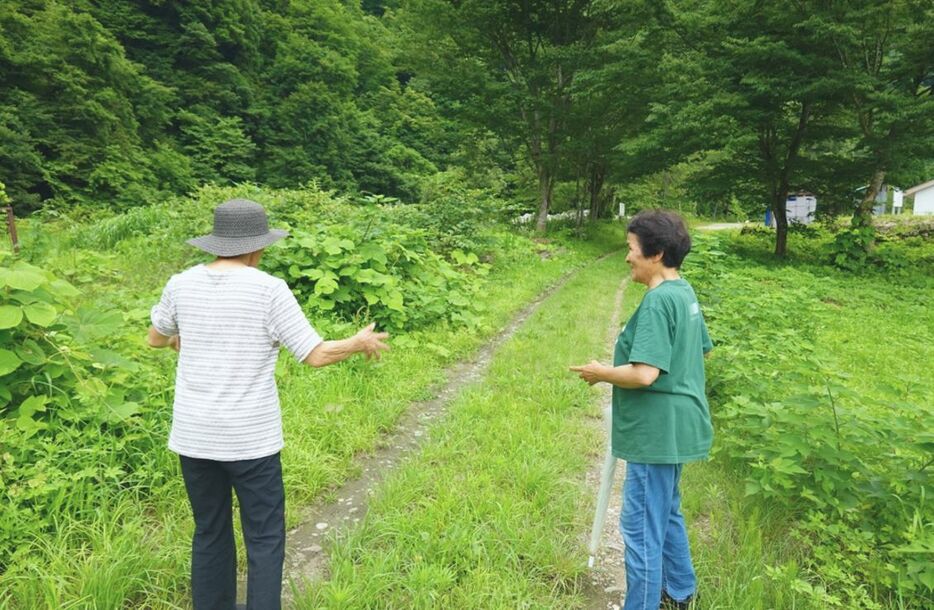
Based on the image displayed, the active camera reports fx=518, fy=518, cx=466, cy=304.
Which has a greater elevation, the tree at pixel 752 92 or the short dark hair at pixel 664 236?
the tree at pixel 752 92

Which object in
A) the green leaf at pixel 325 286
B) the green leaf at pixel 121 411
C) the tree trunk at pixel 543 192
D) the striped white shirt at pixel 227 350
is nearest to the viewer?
the striped white shirt at pixel 227 350

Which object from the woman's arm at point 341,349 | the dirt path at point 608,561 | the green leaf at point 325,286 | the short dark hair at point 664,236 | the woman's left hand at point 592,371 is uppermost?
the short dark hair at point 664,236

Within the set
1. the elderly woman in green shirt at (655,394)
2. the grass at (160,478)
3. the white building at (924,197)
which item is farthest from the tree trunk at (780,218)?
the white building at (924,197)

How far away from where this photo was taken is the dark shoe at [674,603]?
2568 millimetres

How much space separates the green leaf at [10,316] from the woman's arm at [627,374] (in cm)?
299

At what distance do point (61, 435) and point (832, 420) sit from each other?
14.4 ft

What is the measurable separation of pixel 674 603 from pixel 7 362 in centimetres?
377

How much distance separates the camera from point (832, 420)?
9.42ft

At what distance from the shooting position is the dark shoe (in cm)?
257

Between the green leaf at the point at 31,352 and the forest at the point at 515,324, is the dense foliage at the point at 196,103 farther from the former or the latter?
the green leaf at the point at 31,352

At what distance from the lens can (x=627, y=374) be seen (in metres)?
2.16

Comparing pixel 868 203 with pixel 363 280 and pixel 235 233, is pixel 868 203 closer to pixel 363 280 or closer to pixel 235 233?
pixel 363 280

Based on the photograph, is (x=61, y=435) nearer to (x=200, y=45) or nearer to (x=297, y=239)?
(x=297, y=239)

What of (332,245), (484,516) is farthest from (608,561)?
(332,245)
